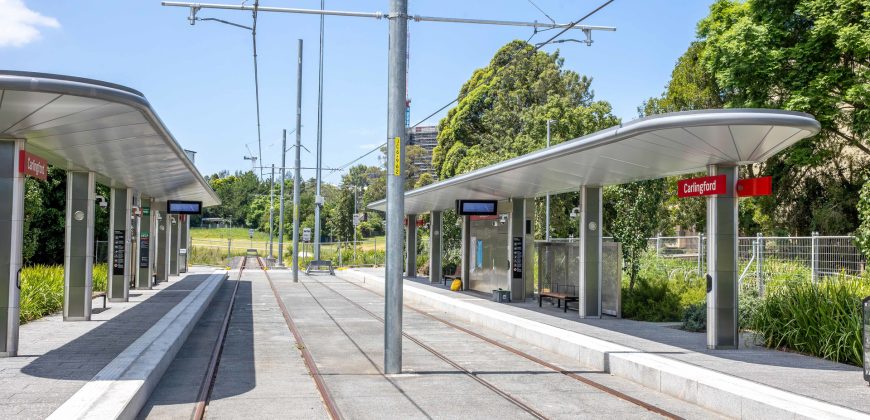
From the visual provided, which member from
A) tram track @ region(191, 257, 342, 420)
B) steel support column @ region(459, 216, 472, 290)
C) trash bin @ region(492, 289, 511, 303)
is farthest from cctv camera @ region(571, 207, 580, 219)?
tram track @ region(191, 257, 342, 420)

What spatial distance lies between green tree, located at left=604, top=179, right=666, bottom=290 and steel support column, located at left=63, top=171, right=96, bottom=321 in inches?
488

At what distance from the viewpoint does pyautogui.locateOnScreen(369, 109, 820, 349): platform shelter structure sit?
1154 centimetres

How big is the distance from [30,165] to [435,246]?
73.8ft

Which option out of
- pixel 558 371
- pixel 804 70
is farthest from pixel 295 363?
pixel 804 70

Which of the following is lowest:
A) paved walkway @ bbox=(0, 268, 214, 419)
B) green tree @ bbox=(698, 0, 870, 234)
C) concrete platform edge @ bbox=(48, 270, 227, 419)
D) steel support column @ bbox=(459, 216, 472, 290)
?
paved walkway @ bbox=(0, 268, 214, 419)

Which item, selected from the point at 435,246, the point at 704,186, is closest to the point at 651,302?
the point at 704,186

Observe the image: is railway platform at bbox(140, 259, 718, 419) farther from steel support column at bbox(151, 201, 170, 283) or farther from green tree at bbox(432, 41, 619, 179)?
green tree at bbox(432, 41, 619, 179)

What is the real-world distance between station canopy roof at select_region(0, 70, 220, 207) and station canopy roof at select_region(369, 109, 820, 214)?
659cm

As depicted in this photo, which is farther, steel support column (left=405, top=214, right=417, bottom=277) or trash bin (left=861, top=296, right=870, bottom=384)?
steel support column (left=405, top=214, right=417, bottom=277)

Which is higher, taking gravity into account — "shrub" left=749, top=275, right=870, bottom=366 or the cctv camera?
the cctv camera

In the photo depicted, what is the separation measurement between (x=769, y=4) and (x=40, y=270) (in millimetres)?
26001

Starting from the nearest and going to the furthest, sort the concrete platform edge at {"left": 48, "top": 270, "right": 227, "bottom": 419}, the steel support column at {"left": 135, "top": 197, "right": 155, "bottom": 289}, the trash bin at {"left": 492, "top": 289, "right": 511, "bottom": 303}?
the concrete platform edge at {"left": 48, "top": 270, "right": 227, "bottom": 419}, the trash bin at {"left": 492, "top": 289, "right": 511, "bottom": 303}, the steel support column at {"left": 135, "top": 197, "right": 155, "bottom": 289}

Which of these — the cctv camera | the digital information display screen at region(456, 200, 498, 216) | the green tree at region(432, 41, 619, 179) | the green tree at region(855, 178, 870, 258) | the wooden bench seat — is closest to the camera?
the wooden bench seat

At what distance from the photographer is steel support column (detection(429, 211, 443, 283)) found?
33.3m
